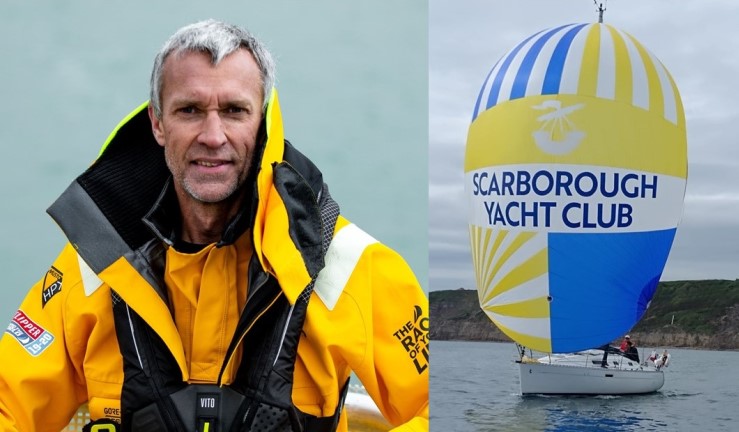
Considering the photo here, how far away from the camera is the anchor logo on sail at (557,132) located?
1635 mm

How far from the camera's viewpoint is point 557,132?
1650 mm

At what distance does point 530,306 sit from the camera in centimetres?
180

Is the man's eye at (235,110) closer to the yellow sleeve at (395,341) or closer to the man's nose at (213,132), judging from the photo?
the man's nose at (213,132)

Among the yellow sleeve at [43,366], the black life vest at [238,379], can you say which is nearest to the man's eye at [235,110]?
the black life vest at [238,379]

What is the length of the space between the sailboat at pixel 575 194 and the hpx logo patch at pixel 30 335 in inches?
34.0

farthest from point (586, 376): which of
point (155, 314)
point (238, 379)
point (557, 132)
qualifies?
point (155, 314)

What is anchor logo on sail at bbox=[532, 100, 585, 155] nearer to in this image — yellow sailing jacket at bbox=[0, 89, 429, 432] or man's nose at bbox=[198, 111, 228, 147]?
yellow sailing jacket at bbox=[0, 89, 429, 432]

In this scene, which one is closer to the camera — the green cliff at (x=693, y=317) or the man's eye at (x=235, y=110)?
the green cliff at (x=693, y=317)

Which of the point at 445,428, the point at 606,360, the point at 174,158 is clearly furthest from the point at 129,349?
the point at 606,360

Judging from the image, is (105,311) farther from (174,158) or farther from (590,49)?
(590,49)

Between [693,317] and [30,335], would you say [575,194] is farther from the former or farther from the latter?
[30,335]

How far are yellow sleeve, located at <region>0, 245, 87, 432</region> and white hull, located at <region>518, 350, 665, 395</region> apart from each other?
89cm

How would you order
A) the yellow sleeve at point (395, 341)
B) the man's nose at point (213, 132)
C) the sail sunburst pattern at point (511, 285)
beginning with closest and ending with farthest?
the man's nose at point (213, 132)
the yellow sleeve at point (395, 341)
the sail sunburst pattern at point (511, 285)

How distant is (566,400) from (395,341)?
1.35 ft
